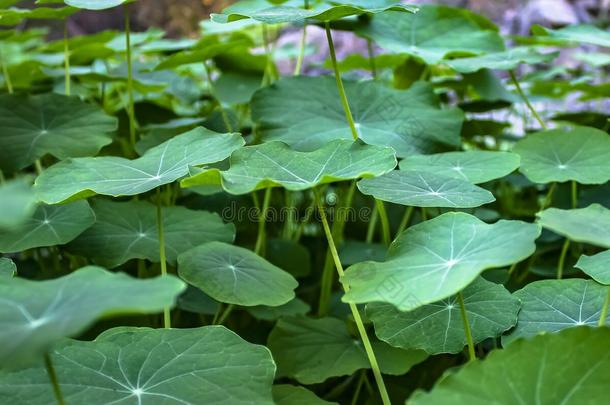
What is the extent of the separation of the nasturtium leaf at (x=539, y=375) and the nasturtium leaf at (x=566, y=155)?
0.69m

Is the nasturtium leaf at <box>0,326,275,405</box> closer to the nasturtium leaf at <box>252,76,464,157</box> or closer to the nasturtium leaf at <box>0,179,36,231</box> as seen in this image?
the nasturtium leaf at <box>0,179,36,231</box>

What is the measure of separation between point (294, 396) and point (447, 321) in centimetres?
29

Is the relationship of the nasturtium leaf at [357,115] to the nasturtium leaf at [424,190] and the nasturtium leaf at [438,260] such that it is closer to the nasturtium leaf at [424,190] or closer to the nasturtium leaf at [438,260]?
the nasturtium leaf at [424,190]

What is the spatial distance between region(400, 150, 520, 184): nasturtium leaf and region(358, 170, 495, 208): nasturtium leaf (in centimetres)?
12

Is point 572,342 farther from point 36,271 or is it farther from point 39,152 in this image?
point 36,271

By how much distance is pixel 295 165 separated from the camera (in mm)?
1115

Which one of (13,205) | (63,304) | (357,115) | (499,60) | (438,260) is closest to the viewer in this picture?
(13,205)

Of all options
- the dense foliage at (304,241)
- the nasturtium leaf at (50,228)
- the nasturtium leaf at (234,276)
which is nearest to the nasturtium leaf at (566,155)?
the dense foliage at (304,241)

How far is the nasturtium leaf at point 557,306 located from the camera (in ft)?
3.47

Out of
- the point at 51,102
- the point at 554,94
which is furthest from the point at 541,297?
the point at 554,94

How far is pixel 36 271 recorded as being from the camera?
5.41ft

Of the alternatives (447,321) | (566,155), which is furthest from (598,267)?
(566,155)

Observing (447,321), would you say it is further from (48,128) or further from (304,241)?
(48,128)

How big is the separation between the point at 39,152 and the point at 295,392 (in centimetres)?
85
